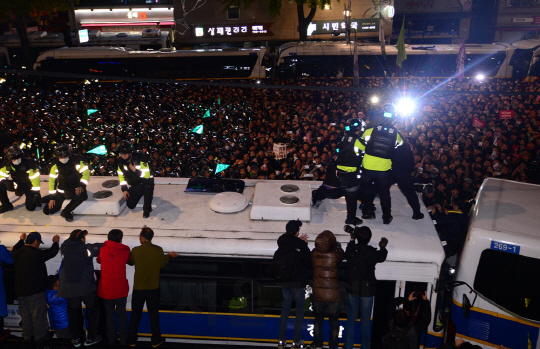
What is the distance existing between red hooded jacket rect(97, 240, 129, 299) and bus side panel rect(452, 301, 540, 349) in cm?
408

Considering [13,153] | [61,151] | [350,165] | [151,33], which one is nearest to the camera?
[350,165]

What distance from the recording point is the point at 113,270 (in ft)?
17.5

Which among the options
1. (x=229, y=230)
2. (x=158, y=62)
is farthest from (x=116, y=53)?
(x=229, y=230)

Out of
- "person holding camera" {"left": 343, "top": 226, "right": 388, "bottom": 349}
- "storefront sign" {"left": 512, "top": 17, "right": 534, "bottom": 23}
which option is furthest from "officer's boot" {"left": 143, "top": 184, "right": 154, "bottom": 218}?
"storefront sign" {"left": 512, "top": 17, "right": 534, "bottom": 23}

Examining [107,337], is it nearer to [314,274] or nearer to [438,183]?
[314,274]

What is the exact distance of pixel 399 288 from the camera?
5.17 meters

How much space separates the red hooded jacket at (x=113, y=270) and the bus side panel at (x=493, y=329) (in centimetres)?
408

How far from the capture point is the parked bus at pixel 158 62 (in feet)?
80.6

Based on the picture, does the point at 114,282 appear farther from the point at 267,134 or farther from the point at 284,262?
the point at 267,134

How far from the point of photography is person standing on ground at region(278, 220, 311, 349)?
4965mm

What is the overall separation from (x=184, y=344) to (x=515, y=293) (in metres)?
4.07

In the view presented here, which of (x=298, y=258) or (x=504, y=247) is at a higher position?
(x=504, y=247)

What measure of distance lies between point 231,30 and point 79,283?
1355 inches

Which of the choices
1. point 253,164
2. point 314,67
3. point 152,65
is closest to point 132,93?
point 152,65
